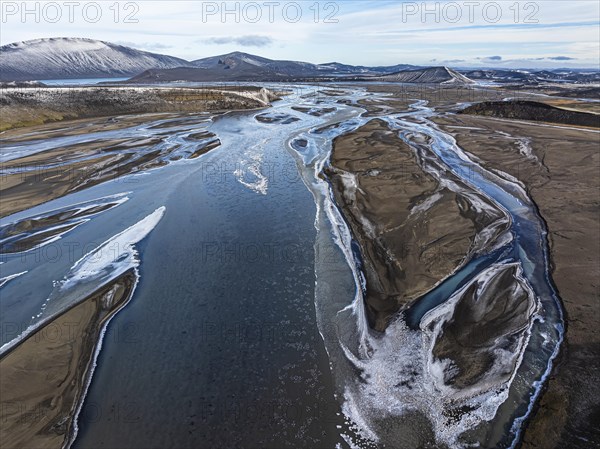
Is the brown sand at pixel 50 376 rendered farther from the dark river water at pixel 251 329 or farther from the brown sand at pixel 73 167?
the brown sand at pixel 73 167

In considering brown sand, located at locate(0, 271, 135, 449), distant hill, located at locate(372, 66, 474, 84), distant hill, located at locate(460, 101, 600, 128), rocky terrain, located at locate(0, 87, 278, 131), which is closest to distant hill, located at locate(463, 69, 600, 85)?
distant hill, located at locate(372, 66, 474, 84)

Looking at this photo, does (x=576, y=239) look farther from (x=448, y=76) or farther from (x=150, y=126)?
(x=448, y=76)

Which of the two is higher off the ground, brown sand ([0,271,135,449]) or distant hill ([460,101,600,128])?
distant hill ([460,101,600,128])

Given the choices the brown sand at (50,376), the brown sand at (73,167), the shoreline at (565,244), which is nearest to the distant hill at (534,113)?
the shoreline at (565,244)

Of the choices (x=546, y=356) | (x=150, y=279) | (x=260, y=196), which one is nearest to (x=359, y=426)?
(x=546, y=356)

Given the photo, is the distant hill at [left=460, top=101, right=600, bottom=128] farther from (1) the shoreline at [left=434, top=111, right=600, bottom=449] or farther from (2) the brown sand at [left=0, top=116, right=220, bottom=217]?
(2) the brown sand at [left=0, top=116, right=220, bottom=217]
